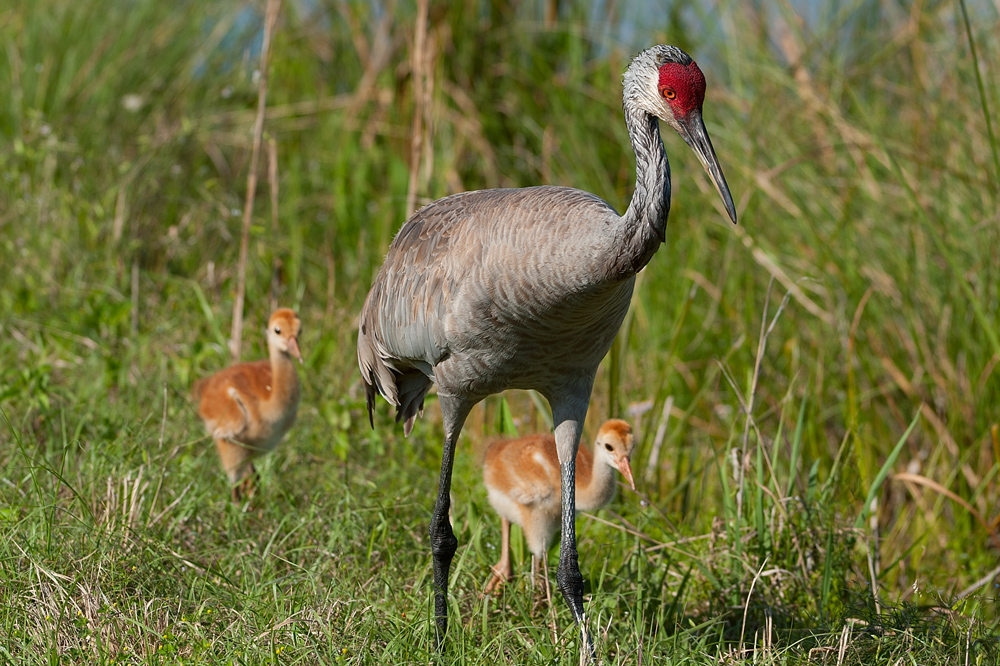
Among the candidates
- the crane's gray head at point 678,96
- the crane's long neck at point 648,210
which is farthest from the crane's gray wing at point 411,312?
the crane's gray head at point 678,96

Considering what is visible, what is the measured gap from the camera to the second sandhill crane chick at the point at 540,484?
397 cm

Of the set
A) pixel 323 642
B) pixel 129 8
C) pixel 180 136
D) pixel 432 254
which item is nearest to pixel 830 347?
pixel 432 254

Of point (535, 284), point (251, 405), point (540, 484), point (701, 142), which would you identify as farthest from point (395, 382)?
point (701, 142)

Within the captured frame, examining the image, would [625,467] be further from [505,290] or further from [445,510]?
[505,290]

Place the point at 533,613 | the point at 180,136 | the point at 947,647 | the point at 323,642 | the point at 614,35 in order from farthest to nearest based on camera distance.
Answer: the point at 614,35 → the point at 180,136 → the point at 533,613 → the point at 947,647 → the point at 323,642

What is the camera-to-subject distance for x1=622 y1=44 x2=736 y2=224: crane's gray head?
3.08 metres

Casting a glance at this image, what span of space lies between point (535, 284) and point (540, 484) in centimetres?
102

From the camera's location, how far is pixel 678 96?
3.09 metres

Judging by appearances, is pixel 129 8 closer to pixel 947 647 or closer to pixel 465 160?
pixel 465 160

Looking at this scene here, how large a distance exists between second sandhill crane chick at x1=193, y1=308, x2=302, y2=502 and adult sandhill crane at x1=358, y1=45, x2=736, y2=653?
51cm

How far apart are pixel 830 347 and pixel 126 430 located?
11.1 feet

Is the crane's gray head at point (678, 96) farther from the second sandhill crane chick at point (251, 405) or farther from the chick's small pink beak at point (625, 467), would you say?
the second sandhill crane chick at point (251, 405)

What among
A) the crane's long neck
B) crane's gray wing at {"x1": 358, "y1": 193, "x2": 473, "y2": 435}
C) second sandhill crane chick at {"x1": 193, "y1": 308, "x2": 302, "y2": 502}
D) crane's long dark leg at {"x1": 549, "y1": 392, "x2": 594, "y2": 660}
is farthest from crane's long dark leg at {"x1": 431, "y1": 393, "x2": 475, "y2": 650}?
the crane's long neck

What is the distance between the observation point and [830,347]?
5.55 meters
